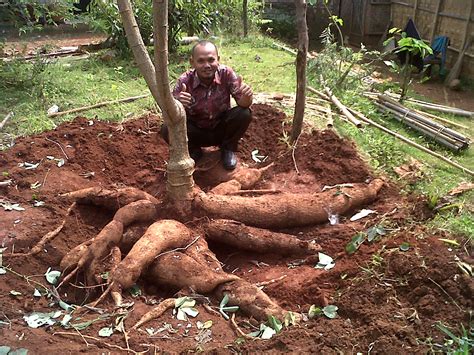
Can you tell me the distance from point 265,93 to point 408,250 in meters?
3.38

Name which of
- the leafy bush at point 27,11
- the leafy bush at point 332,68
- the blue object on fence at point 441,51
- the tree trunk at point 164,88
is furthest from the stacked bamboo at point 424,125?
the leafy bush at point 27,11

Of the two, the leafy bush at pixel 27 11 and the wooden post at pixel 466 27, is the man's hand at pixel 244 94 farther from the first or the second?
the wooden post at pixel 466 27

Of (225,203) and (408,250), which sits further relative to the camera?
(225,203)

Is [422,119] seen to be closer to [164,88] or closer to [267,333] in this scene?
[164,88]

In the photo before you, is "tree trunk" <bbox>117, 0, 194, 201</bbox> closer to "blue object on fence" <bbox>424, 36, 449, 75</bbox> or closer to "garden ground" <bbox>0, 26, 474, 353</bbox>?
"garden ground" <bbox>0, 26, 474, 353</bbox>

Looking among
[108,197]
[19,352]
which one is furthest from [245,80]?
[19,352]

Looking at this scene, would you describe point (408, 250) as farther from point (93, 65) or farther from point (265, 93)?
point (93, 65)

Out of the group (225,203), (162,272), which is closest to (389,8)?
(225,203)

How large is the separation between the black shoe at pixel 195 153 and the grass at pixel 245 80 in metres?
1.27

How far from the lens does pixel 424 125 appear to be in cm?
476

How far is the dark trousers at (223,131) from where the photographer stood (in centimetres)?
381

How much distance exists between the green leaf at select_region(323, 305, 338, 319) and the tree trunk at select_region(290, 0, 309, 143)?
2.07m

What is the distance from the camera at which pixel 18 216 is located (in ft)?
10.3

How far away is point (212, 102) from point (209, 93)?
0.08 meters
